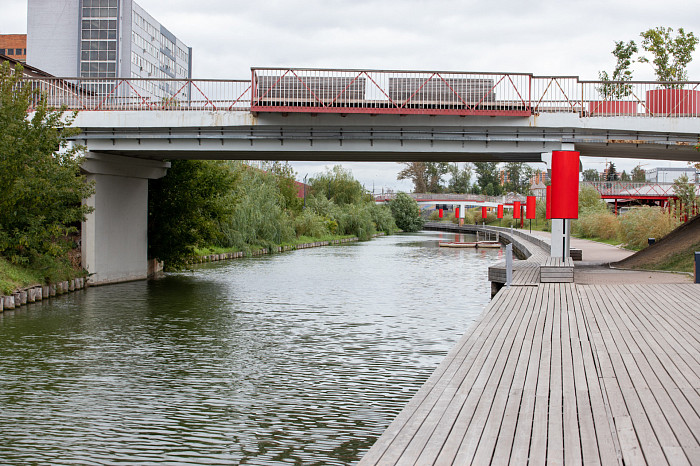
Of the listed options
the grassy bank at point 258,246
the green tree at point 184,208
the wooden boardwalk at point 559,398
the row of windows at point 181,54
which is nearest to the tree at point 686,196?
the green tree at point 184,208

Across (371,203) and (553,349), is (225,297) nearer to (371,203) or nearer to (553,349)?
(553,349)

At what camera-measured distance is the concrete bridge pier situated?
2341 centimetres

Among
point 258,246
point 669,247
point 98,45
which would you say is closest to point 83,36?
point 98,45

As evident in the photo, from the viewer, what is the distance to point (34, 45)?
89438mm

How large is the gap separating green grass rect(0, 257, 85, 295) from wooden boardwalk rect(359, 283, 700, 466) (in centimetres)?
1285

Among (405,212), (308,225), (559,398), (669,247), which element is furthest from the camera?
(405,212)

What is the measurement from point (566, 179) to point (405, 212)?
7279 cm

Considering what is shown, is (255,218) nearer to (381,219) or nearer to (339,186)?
(339,186)

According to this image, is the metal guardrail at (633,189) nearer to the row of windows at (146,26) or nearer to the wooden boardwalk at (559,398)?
the row of windows at (146,26)

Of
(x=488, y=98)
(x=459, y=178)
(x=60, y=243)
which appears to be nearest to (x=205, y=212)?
(x=60, y=243)

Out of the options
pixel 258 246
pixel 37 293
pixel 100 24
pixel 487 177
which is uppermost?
pixel 100 24

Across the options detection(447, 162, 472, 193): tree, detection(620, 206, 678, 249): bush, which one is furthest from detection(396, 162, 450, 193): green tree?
detection(620, 206, 678, 249): bush

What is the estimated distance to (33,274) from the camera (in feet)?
65.7

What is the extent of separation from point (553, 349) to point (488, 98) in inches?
564
